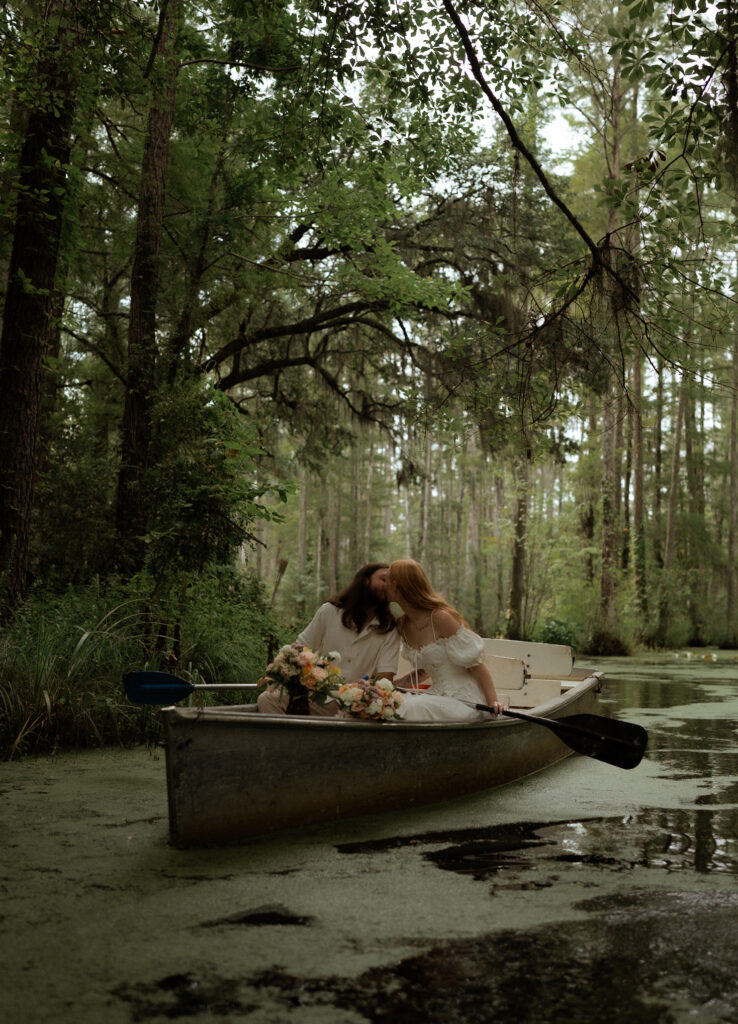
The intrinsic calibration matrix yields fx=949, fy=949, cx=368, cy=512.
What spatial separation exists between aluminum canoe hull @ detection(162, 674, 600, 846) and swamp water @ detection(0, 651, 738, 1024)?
0.31 ft

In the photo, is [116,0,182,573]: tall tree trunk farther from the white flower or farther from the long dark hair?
the white flower

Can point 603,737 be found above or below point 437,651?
below

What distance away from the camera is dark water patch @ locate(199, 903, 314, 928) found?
9.59ft

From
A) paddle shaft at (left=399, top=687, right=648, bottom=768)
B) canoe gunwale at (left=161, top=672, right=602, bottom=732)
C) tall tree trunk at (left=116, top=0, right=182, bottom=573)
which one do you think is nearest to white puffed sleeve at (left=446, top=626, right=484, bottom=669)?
Result: paddle shaft at (left=399, top=687, right=648, bottom=768)

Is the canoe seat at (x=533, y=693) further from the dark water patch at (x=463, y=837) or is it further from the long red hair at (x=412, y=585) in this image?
the dark water patch at (x=463, y=837)

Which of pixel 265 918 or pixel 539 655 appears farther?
pixel 539 655

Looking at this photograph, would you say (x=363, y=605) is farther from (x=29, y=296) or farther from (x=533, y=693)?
(x=29, y=296)

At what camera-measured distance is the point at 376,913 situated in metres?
3.04

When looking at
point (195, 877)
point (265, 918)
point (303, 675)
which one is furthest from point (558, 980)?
point (303, 675)

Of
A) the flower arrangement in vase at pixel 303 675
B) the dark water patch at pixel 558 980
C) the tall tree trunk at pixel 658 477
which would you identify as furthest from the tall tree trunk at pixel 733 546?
the dark water patch at pixel 558 980

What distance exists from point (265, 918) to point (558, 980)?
950 mm

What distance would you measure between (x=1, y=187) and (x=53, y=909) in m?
7.64

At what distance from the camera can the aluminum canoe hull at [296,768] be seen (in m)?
3.74

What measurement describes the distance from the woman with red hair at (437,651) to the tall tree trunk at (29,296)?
3.32m
